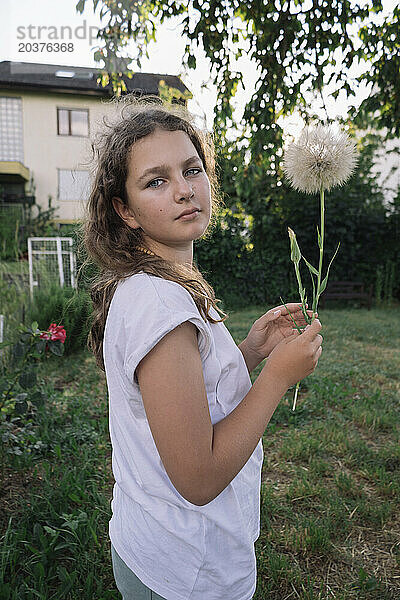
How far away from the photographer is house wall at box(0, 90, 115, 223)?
20.5 m

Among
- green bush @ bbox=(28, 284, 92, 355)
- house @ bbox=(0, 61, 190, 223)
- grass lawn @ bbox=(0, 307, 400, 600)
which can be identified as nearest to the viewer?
grass lawn @ bbox=(0, 307, 400, 600)

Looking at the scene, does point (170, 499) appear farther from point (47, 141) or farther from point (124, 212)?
point (47, 141)

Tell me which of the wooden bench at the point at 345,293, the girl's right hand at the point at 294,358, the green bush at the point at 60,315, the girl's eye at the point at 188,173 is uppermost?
the girl's eye at the point at 188,173

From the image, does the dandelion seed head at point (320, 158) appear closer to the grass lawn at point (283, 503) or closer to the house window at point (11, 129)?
the grass lawn at point (283, 503)

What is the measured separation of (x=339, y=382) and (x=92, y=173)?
3.77 m

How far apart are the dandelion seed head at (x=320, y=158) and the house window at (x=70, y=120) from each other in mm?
21117

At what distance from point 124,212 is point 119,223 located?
1.6 inches

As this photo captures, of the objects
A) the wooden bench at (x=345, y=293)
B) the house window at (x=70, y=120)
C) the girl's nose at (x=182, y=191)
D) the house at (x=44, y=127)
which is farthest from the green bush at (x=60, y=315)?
the house window at (x=70, y=120)

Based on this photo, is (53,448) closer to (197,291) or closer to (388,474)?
(388,474)

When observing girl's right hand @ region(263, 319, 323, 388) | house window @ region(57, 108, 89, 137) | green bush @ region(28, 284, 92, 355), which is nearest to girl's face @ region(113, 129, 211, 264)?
girl's right hand @ region(263, 319, 323, 388)

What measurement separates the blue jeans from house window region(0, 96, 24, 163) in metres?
21.9

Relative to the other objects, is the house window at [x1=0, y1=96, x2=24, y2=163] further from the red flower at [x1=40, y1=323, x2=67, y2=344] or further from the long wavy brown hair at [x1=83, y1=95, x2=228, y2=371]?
the long wavy brown hair at [x1=83, y1=95, x2=228, y2=371]

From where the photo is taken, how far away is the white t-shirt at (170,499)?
2.95 ft

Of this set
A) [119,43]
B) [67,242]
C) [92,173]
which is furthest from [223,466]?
[67,242]
